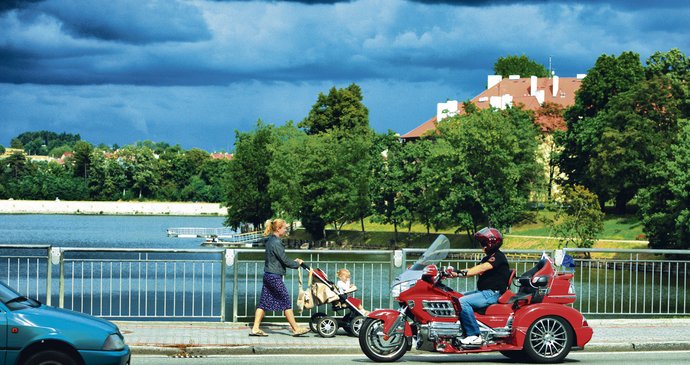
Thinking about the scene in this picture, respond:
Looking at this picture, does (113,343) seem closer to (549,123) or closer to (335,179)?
(335,179)

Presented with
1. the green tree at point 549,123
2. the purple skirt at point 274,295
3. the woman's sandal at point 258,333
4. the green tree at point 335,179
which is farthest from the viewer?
the green tree at point 549,123

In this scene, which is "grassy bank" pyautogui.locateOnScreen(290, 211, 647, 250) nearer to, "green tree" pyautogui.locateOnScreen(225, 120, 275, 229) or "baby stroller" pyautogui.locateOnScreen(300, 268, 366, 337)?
"green tree" pyautogui.locateOnScreen(225, 120, 275, 229)

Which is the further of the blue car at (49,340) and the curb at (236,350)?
the curb at (236,350)

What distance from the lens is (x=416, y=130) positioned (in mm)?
132250

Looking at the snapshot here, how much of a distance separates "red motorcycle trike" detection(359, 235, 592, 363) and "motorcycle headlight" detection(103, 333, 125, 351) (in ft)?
11.5

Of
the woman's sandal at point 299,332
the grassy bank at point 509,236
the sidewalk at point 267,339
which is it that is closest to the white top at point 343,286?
the sidewalk at point 267,339

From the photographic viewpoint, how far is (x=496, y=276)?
1346 centimetres

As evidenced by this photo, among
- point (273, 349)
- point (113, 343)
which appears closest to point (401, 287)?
point (273, 349)

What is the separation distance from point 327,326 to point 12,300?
20.4 feet

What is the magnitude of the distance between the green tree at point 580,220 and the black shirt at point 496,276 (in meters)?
53.9

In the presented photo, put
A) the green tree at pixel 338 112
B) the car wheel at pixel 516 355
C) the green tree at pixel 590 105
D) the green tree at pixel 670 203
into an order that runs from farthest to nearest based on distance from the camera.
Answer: the green tree at pixel 338 112
the green tree at pixel 590 105
the green tree at pixel 670 203
the car wheel at pixel 516 355

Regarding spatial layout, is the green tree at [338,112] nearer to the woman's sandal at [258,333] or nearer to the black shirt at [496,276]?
the woman's sandal at [258,333]

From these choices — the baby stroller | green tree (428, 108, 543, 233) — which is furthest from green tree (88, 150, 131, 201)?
the baby stroller

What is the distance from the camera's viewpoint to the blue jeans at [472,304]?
43.0 feet
